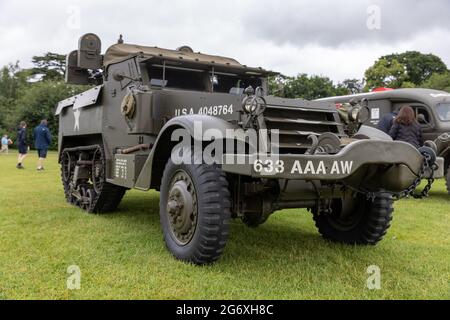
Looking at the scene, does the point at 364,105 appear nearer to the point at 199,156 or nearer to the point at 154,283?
the point at 199,156

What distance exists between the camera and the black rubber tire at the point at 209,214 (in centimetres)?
352

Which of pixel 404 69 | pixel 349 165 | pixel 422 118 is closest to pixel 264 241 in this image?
pixel 349 165

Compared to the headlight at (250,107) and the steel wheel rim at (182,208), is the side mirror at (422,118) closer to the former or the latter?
the headlight at (250,107)

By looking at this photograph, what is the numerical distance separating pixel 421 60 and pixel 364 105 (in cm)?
3777

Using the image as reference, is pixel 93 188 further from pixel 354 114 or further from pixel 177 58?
pixel 354 114

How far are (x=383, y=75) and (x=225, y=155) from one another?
31.5m

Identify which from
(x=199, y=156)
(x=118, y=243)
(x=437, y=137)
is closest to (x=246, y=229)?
(x=118, y=243)

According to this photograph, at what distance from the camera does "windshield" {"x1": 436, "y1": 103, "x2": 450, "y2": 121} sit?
369 inches

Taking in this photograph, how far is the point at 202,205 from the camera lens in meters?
3.55

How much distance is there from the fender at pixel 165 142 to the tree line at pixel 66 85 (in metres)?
15.6

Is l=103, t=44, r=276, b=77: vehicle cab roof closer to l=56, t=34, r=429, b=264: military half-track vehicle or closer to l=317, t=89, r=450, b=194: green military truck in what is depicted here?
l=56, t=34, r=429, b=264: military half-track vehicle

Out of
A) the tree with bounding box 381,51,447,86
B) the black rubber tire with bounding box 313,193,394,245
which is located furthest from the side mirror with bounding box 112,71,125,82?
the tree with bounding box 381,51,447,86

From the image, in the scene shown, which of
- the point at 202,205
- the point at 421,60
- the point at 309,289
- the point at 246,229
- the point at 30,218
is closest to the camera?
the point at 309,289

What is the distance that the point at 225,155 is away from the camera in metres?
3.32
